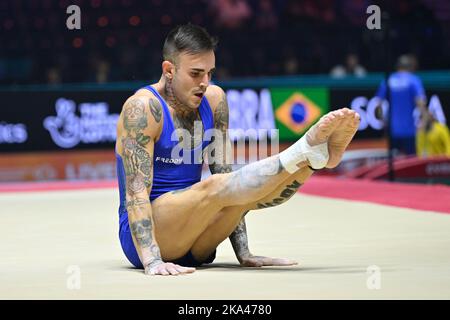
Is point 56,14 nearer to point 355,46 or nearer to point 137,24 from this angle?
point 137,24

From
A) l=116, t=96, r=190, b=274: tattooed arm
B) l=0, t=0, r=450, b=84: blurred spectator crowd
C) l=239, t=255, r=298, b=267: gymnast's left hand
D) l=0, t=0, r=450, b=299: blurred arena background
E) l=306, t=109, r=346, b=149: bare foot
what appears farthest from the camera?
l=0, t=0, r=450, b=84: blurred spectator crowd

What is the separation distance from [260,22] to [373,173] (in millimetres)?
4582

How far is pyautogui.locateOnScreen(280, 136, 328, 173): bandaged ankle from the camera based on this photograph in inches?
167

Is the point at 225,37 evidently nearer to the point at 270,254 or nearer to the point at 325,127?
the point at 270,254

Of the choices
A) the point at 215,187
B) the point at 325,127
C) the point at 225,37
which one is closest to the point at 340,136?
the point at 325,127

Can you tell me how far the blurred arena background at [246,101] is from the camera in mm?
6664

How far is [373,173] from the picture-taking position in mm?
10664

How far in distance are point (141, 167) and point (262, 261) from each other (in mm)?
787

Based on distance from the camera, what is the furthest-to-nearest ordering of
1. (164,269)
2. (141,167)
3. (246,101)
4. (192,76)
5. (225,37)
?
(225,37) → (246,101) → (192,76) → (141,167) → (164,269)

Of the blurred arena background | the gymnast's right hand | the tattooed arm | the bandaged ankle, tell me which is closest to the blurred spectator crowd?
the blurred arena background

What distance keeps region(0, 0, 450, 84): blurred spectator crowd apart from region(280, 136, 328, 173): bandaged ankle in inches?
330

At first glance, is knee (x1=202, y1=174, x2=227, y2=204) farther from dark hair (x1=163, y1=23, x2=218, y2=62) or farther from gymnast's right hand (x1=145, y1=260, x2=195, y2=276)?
dark hair (x1=163, y1=23, x2=218, y2=62)

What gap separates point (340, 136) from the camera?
14.1 feet

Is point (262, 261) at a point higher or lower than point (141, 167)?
lower
